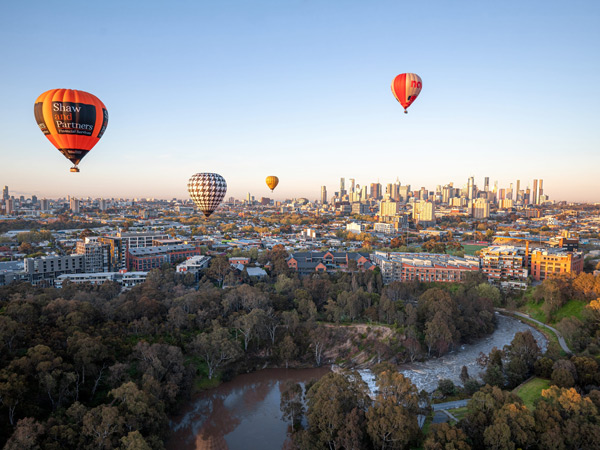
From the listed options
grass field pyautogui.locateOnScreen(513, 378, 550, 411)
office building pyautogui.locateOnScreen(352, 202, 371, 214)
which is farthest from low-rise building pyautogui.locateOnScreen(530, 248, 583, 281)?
office building pyautogui.locateOnScreen(352, 202, 371, 214)

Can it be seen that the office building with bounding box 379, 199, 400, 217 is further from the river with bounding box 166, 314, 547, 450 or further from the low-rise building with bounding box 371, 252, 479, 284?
the river with bounding box 166, 314, 547, 450

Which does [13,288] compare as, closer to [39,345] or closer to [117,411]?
[39,345]

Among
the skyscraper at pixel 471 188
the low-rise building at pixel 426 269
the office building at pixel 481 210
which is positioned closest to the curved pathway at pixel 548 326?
the low-rise building at pixel 426 269

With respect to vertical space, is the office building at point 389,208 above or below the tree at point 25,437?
above

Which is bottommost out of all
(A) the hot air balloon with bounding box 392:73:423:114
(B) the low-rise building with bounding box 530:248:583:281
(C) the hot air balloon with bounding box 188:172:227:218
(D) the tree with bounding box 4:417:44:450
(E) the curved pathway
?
(E) the curved pathway

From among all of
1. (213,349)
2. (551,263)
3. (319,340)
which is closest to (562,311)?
(551,263)

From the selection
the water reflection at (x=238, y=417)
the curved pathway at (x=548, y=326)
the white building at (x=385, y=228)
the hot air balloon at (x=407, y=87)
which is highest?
the hot air balloon at (x=407, y=87)

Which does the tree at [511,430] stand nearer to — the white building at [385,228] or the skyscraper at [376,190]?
the white building at [385,228]

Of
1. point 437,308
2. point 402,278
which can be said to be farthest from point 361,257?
point 437,308
